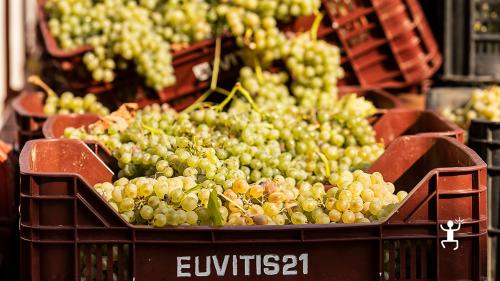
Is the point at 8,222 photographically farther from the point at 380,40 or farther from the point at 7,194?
the point at 380,40

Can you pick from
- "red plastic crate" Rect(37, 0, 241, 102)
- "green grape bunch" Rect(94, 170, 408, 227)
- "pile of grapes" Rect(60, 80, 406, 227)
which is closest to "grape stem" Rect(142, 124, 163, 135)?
"pile of grapes" Rect(60, 80, 406, 227)

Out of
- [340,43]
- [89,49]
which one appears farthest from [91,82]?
[340,43]

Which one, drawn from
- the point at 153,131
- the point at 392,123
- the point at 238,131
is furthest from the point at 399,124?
the point at 153,131

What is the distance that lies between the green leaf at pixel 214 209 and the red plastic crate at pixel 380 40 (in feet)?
6.93

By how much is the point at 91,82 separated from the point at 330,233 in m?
2.10

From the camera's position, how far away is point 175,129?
10.7ft

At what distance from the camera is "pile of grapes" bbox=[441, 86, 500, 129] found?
13.6 ft

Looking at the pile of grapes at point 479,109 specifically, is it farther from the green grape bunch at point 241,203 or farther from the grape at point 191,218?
the grape at point 191,218

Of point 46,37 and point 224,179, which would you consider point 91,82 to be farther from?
point 224,179

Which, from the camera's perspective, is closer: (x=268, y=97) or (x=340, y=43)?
(x=268, y=97)

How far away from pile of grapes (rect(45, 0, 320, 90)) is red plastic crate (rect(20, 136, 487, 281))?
67.7 inches

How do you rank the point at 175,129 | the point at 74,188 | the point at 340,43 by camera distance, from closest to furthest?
the point at 74,188 → the point at 175,129 → the point at 340,43

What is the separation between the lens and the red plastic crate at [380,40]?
177 inches

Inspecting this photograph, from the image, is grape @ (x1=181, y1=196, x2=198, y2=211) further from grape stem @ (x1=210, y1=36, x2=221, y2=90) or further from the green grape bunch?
grape stem @ (x1=210, y1=36, x2=221, y2=90)
